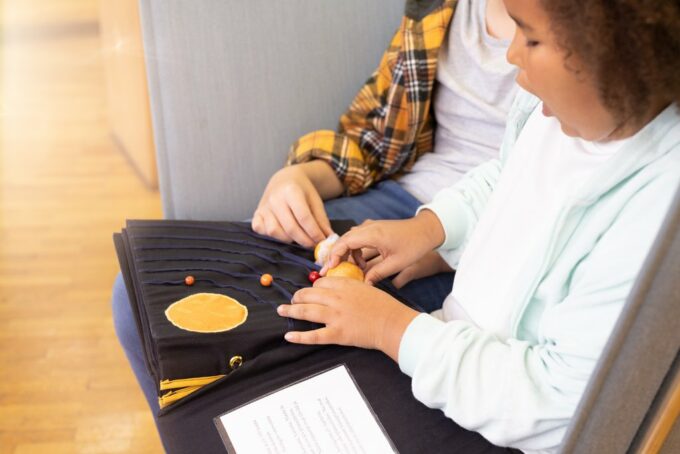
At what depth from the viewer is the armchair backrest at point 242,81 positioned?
3.42 ft

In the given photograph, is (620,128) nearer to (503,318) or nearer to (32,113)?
(503,318)

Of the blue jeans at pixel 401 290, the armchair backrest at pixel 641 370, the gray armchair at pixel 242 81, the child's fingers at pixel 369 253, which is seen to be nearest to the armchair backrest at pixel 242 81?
the gray armchair at pixel 242 81

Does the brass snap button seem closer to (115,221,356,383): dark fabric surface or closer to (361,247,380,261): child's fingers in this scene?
(115,221,356,383): dark fabric surface

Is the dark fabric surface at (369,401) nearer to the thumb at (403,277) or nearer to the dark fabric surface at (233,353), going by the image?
the dark fabric surface at (233,353)

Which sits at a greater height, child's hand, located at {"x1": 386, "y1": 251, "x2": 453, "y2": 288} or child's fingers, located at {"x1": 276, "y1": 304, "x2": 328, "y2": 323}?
child's fingers, located at {"x1": 276, "y1": 304, "x2": 328, "y2": 323}

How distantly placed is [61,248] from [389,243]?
120 centimetres

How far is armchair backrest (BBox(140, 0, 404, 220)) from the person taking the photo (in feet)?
3.42

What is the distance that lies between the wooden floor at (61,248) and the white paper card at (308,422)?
678mm

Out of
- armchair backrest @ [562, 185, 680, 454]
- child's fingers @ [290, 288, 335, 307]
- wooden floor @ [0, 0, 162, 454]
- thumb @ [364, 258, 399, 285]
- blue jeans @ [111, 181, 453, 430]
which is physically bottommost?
wooden floor @ [0, 0, 162, 454]

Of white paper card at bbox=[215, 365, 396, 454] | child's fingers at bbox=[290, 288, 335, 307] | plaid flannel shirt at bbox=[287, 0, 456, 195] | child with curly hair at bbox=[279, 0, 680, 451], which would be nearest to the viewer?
child with curly hair at bbox=[279, 0, 680, 451]

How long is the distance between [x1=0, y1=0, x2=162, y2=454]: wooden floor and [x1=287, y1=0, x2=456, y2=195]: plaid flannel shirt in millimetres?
665

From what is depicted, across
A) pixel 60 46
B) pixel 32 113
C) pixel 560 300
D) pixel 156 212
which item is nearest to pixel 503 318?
pixel 560 300

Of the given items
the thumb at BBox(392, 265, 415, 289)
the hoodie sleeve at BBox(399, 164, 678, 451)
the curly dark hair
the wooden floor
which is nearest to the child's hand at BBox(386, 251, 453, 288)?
the thumb at BBox(392, 265, 415, 289)

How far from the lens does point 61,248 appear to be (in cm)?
179
